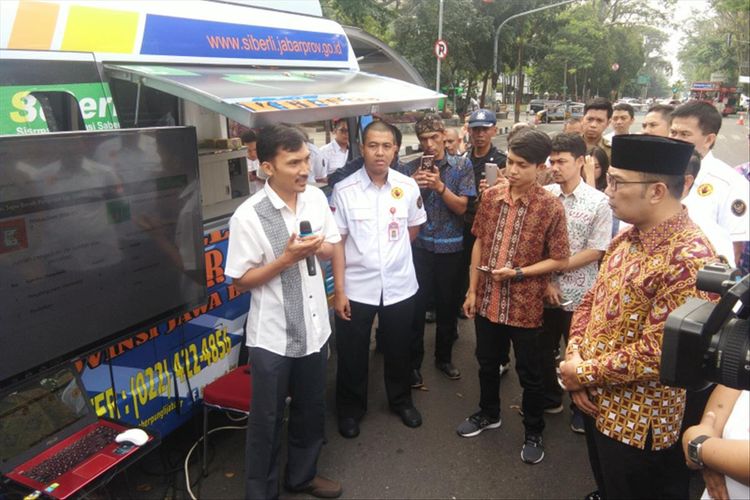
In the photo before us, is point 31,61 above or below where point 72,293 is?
above

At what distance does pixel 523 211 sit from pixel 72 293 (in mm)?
2238

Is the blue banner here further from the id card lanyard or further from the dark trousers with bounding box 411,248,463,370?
the dark trousers with bounding box 411,248,463,370

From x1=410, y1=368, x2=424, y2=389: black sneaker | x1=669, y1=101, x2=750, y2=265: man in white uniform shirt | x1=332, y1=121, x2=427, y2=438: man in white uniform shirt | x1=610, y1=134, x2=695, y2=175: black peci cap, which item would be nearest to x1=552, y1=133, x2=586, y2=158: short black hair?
x1=669, y1=101, x2=750, y2=265: man in white uniform shirt

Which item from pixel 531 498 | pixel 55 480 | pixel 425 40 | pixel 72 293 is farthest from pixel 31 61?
pixel 425 40

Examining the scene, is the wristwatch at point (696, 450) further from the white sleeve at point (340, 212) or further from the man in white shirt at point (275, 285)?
the white sleeve at point (340, 212)

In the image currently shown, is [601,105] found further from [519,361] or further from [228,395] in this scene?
[228,395]

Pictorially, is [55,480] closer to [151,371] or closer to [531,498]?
[151,371]

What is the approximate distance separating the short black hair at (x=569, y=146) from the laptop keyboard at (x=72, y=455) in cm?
272

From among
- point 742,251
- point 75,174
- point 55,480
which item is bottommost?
point 55,480

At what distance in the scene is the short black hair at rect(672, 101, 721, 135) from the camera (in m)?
3.25

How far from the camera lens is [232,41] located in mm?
3467

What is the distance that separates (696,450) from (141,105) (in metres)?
2.80

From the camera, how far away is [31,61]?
7.18 feet

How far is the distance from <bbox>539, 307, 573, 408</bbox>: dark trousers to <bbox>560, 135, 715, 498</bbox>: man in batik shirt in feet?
4.25
